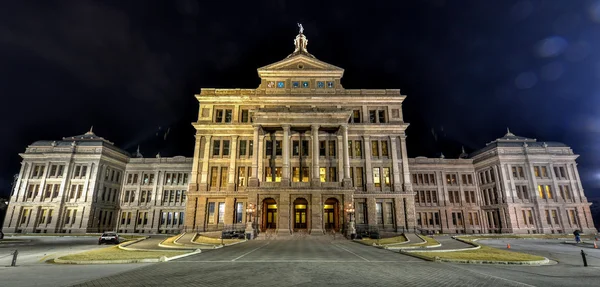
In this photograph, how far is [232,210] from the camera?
4306 cm

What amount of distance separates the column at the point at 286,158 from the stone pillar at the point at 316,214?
4405mm

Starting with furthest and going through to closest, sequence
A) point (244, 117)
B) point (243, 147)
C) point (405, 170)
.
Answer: point (244, 117)
point (243, 147)
point (405, 170)

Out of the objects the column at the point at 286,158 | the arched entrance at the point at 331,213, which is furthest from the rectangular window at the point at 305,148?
the arched entrance at the point at 331,213

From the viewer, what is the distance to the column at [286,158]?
130ft

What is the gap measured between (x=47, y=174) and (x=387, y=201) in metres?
67.0

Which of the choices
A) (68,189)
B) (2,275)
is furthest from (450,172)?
(68,189)

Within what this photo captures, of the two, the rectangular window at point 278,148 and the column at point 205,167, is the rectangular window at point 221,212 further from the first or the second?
the rectangular window at point 278,148

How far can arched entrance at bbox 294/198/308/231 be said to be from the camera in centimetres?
4078

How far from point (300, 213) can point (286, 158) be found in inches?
334

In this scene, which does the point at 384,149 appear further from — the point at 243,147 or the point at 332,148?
the point at 243,147

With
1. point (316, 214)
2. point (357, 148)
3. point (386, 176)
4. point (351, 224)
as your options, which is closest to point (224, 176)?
point (316, 214)

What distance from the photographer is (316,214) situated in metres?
37.6

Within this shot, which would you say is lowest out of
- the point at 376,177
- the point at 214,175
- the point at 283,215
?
the point at 283,215

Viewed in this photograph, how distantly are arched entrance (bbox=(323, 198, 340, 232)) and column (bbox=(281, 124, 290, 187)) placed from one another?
22.3 ft
